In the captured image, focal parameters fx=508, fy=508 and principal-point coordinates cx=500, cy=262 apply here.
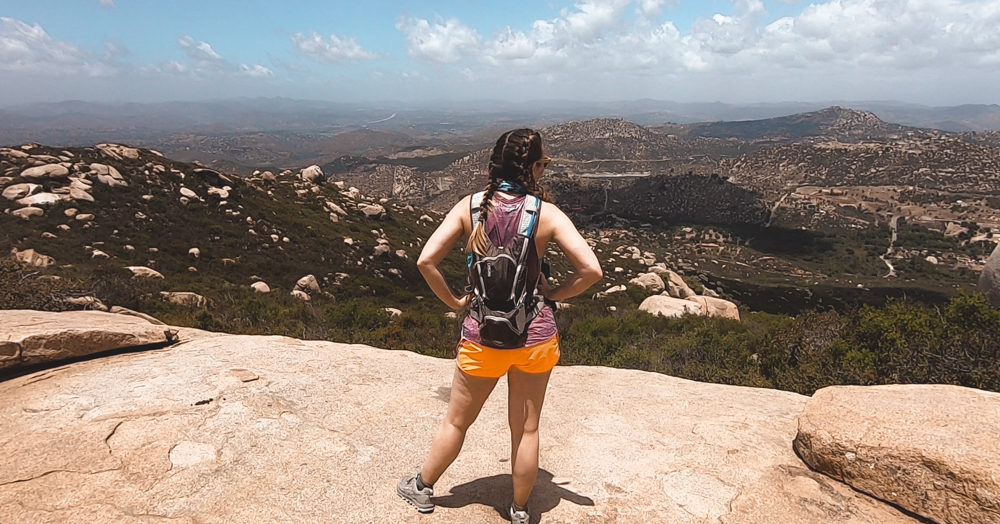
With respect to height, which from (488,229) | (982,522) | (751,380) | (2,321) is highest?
(488,229)

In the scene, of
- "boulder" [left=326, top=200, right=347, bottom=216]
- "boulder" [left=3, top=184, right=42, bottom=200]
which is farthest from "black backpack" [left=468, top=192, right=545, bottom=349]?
"boulder" [left=326, top=200, right=347, bottom=216]

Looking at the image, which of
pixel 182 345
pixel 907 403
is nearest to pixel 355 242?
pixel 182 345

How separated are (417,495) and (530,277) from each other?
1924 millimetres

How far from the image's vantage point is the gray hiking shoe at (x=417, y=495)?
378 cm

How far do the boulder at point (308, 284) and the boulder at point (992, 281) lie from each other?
78.8 ft

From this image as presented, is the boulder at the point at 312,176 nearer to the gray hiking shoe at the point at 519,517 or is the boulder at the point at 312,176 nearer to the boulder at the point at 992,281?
the boulder at the point at 992,281

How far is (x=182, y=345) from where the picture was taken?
7348 mm

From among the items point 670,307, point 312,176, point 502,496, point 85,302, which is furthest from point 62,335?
point 312,176

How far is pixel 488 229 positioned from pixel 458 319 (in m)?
16.0

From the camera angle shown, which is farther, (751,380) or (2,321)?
(751,380)

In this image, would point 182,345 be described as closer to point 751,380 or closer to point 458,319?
point 751,380

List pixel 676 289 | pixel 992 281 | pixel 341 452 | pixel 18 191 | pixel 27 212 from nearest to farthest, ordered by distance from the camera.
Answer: pixel 341 452 < pixel 992 281 < pixel 27 212 < pixel 18 191 < pixel 676 289

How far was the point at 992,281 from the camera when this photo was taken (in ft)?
42.1

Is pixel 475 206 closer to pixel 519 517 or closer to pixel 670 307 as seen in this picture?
pixel 519 517
